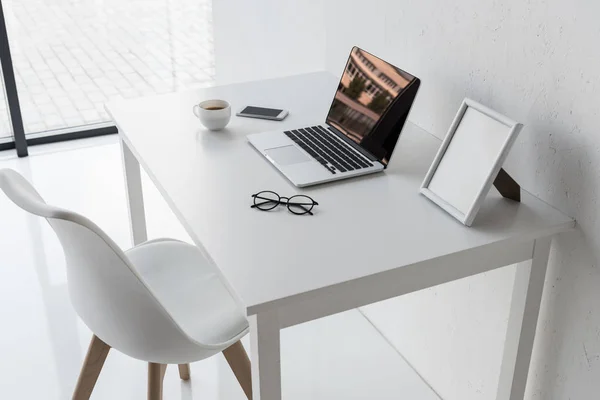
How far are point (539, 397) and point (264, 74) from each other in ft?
5.88

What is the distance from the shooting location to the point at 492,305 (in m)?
1.74

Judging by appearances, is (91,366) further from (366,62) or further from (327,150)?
(366,62)

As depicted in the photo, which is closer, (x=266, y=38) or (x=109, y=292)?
(x=109, y=292)

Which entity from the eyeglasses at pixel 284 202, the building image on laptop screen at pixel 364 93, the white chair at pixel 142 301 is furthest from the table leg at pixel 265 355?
the building image on laptop screen at pixel 364 93

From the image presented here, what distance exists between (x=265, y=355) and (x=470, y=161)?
1.84ft

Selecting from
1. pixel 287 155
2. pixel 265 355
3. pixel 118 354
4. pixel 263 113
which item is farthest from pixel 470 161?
pixel 118 354

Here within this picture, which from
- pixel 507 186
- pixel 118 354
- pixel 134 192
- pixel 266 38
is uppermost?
pixel 507 186

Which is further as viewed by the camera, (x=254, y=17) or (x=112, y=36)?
(x=112, y=36)

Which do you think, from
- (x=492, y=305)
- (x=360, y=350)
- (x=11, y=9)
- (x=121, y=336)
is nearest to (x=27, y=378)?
(x=121, y=336)

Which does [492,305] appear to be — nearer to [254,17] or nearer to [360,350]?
[360,350]

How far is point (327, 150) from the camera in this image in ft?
5.65

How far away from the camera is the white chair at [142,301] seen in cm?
A: 132

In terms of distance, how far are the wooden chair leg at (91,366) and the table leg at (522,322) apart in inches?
35.6

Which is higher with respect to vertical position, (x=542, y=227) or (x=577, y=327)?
(x=542, y=227)
